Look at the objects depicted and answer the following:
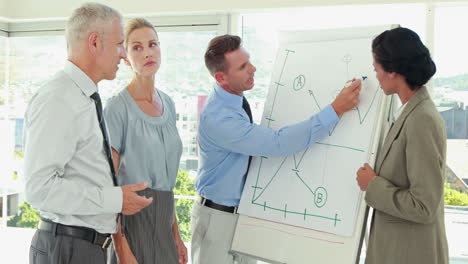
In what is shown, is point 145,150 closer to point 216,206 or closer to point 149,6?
point 216,206

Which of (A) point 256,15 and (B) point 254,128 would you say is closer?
(B) point 254,128

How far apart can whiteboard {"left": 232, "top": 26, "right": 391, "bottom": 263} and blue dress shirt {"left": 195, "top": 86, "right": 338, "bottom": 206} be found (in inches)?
3.0

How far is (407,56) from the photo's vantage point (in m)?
1.76

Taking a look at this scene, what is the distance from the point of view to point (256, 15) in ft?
13.7

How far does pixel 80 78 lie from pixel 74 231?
0.50 metres

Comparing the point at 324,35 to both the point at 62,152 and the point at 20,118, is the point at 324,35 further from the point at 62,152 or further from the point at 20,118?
the point at 20,118

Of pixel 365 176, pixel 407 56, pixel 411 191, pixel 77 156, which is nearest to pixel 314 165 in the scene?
pixel 365 176

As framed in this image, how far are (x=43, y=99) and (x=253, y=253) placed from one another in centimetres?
120

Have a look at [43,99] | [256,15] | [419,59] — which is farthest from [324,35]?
[256,15]

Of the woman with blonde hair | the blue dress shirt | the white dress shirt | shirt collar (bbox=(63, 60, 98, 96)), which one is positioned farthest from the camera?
the blue dress shirt

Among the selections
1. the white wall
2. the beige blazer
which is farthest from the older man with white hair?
the white wall

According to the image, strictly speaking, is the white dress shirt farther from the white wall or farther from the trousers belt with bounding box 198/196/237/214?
the white wall

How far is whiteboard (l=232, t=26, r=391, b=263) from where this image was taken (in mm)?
2047

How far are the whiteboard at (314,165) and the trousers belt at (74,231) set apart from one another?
81 centimetres
